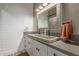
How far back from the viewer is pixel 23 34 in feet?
2.91

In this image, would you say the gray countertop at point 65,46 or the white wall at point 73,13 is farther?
the white wall at point 73,13

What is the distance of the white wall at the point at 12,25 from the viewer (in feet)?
2.87

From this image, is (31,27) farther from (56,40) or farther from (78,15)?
(78,15)

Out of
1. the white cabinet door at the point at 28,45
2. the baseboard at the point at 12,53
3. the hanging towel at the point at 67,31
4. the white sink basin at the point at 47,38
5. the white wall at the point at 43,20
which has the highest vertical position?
the white wall at the point at 43,20

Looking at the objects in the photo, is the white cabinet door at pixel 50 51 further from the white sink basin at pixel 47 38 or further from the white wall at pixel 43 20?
the white wall at pixel 43 20

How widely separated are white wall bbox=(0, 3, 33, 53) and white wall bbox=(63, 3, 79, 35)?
0.26 m

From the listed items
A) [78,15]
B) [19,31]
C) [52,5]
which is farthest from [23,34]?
[78,15]

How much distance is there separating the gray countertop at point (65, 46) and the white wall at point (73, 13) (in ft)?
0.37

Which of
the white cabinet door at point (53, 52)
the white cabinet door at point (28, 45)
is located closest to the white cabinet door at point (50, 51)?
the white cabinet door at point (53, 52)

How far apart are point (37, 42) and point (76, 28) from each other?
0.30m

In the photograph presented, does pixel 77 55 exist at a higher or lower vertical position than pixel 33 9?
lower

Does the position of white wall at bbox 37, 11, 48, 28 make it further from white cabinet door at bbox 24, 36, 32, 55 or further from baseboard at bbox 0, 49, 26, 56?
baseboard at bbox 0, 49, 26, 56

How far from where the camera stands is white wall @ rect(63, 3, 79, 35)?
88 cm

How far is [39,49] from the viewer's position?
2.91 feet
